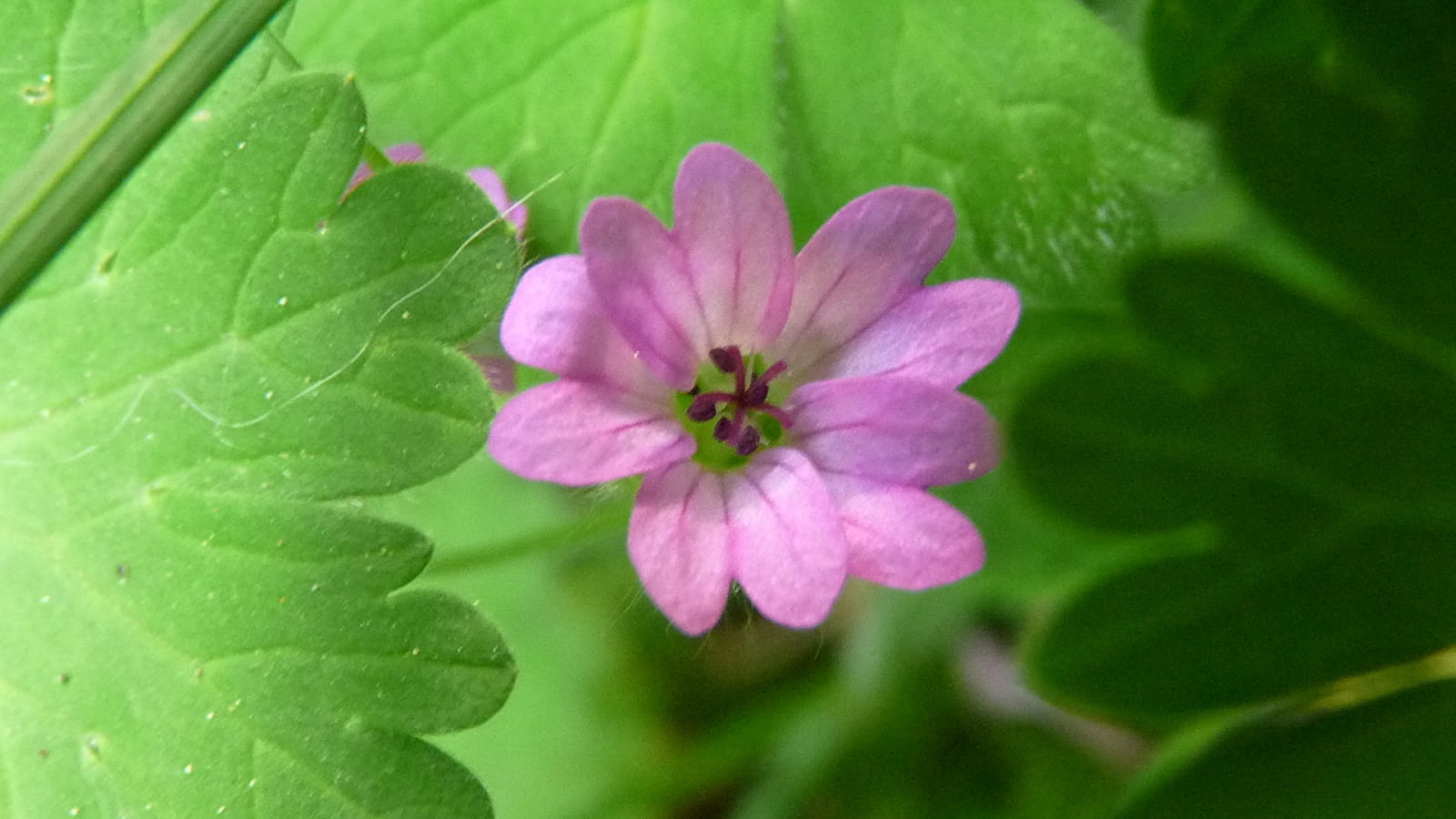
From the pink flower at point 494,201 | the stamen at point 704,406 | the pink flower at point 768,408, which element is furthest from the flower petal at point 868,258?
the pink flower at point 494,201

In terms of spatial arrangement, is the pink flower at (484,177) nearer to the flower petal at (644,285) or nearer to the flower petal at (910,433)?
the flower petal at (644,285)

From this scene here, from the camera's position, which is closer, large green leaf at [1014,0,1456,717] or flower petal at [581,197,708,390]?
flower petal at [581,197,708,390]

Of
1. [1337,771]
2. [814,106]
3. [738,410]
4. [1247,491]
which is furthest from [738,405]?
[1337,771]

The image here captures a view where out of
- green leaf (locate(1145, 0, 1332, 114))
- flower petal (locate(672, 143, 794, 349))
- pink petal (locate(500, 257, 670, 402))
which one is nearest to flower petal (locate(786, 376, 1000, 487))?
flower petal (locate(672, 143, 794, 349))

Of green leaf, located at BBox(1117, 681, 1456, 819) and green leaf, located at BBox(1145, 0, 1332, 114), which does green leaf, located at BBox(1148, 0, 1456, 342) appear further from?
green leaf, located at BBox(1117, 681, 1456, 819)

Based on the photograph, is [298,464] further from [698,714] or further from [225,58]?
[698,714]

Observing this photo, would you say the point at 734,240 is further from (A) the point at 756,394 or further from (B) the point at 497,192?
(B) the point at 497,192
